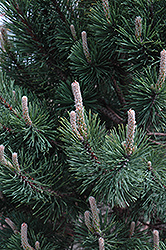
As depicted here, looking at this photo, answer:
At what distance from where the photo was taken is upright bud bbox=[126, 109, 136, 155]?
349 mm

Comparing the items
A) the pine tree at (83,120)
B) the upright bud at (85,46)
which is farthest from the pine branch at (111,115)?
the upright bud at (85,46)

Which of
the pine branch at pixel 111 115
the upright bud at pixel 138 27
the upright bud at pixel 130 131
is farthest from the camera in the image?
the pine branch at pixel 111 115

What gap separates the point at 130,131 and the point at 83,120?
3.1 inches

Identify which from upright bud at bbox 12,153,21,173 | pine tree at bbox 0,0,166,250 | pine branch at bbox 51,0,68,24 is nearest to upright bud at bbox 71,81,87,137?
pine tree at bbox 0,0,166,250

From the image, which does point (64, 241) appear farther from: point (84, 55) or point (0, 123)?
point (84, 55)

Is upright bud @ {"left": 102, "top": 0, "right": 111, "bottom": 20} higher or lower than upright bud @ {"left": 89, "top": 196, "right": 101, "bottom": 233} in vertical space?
higher

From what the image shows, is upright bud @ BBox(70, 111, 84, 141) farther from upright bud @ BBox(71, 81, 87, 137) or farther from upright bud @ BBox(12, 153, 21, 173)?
upright bud @ BBox(12, 153, 21, 173)

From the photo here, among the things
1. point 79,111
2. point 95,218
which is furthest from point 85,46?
point 95,218

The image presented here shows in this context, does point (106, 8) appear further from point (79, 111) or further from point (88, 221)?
point (88, 221)

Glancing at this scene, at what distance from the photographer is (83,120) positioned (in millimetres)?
405

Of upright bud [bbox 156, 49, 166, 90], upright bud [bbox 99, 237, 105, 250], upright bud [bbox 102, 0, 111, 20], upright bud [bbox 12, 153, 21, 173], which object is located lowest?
upright bud [bbox 99, 237, 105, 250]

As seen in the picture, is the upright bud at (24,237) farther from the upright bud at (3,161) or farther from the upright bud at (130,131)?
the upright bud at (130,131)

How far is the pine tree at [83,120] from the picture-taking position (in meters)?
0.43

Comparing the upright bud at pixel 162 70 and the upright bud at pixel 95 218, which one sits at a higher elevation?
the upright bud at pixel 162 70
